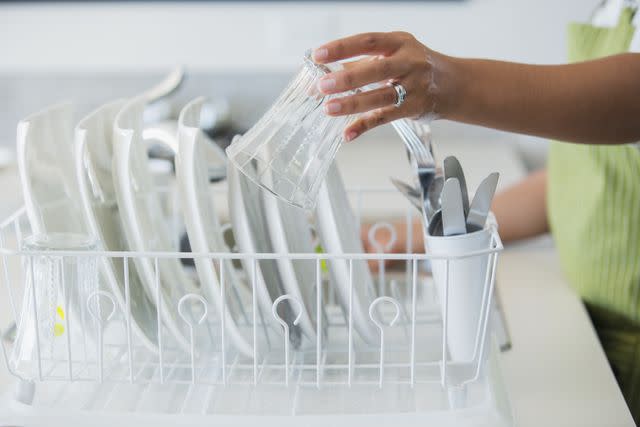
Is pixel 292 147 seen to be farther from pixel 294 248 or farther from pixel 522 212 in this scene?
pixel 522 212

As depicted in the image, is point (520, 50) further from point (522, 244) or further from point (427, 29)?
point (522, 244)

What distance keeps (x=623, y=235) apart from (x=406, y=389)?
1.55ft

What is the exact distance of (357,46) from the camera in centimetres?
69

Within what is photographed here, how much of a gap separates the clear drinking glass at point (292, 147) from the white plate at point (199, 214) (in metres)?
0.05

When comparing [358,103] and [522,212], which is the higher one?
[358,103]

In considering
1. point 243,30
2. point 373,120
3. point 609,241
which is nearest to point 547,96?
point 373,120

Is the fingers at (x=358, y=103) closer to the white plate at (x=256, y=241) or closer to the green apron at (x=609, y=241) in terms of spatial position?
the white plate at (x=256, y=241)

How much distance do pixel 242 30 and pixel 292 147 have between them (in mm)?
1357

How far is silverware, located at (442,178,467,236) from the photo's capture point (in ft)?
2.43

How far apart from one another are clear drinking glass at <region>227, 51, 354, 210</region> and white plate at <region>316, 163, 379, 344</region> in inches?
3.2

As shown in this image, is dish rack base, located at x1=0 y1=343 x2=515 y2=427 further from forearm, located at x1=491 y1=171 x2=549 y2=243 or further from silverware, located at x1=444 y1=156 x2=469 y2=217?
forearm, located at x1=491 y1=171 x2=549 y2=243

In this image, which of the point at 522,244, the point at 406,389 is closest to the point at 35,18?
the point at 522,244

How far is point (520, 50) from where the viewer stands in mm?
2012

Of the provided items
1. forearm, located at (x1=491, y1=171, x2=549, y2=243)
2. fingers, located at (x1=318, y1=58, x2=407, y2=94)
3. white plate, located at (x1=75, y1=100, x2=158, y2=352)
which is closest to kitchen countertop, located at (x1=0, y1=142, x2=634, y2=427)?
forearm, located at (x1=491, y1=171, x2=549, y2=243)
